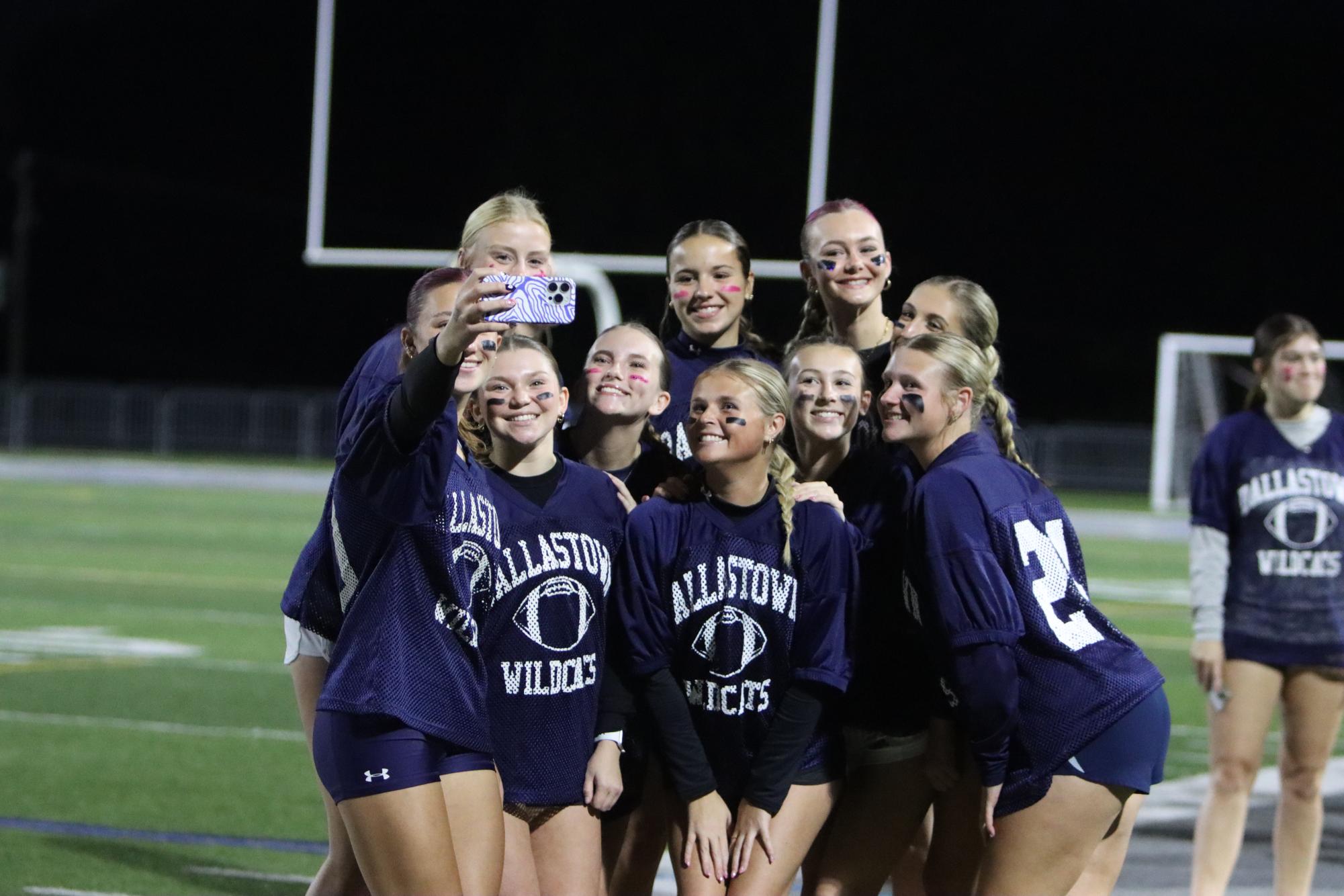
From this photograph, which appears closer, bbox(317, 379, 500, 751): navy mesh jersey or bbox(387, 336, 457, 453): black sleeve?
bbox(387, 336, 457, 453): black sleeve

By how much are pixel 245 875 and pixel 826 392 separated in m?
2.76

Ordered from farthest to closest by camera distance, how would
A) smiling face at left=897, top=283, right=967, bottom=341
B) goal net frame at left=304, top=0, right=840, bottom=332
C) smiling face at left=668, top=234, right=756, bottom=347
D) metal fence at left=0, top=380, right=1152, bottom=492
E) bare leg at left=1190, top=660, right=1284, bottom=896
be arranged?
1. metal fence at left=0, top=380, right=1152, bottom=492
2. goal net frame at left=304, top=0, right=840, bottom=332
3. bare leg at left=1190, top=660, right=1284, bottom=896
4. smiling face at left=668, top=234, right=756, bottom=347
5. smiling face at left=897, top=283, right=967, bottom=341

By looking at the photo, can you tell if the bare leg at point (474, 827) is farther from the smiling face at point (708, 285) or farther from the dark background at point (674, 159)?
the dark background at point (674, 159)

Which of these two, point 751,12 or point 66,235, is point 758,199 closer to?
point 751,12

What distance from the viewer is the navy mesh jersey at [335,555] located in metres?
3.81

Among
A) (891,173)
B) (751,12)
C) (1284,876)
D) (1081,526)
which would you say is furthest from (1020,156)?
(1284,876)

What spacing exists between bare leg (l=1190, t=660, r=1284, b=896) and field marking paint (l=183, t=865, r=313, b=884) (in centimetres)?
273

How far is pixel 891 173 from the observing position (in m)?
39.1

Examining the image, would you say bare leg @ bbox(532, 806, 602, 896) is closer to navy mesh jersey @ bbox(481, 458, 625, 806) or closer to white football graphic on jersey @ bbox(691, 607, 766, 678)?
navy mesh jersey @ bbox(481, 458, 625, 806)

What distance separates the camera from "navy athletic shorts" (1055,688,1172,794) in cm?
386

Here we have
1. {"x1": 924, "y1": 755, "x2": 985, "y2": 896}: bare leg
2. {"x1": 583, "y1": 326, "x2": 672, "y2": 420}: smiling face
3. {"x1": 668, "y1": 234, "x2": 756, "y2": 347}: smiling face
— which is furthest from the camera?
{"x1": 668, "y1": 234, "x2": 756, "y2": 347}: smiling face

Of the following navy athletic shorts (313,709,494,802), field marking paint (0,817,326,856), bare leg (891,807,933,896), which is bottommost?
field marking paint (0,817,326,856)

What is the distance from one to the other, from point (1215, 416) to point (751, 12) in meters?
12.5

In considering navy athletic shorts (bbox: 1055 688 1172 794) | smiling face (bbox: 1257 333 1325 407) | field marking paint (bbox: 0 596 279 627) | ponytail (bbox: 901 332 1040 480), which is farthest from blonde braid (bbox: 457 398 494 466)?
field marking paint (bbox: 0 596 279 627)
